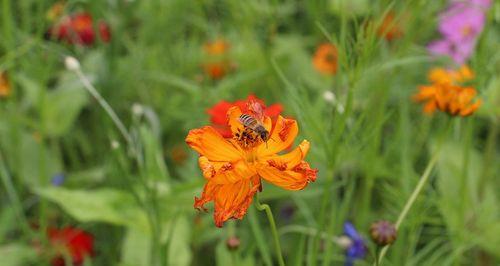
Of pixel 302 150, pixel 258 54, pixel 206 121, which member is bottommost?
pixel 302 150

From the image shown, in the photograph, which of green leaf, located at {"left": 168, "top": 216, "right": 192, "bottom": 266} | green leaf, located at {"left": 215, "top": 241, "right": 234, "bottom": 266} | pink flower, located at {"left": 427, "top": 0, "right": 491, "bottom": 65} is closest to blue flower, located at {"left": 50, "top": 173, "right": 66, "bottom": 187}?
green leaf, located at {"left": 168, "top": 216, "right": 192, "bottom": 266}

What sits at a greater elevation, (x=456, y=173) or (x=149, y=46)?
(x=149, y=46)

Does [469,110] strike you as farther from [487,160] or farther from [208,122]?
[208,122]

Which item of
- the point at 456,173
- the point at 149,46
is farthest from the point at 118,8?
the point at 456,173

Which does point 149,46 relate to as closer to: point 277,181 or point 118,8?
point 118,8

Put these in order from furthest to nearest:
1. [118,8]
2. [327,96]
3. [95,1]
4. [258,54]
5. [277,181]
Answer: [258,54], [118,8], [95,1], [327,96], [277,181]

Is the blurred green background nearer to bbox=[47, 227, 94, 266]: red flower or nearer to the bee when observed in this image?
bbox=[47, 227, 94, 266]: red flower

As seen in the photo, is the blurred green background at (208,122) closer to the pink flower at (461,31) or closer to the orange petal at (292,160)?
the pink flower at (461,31)
